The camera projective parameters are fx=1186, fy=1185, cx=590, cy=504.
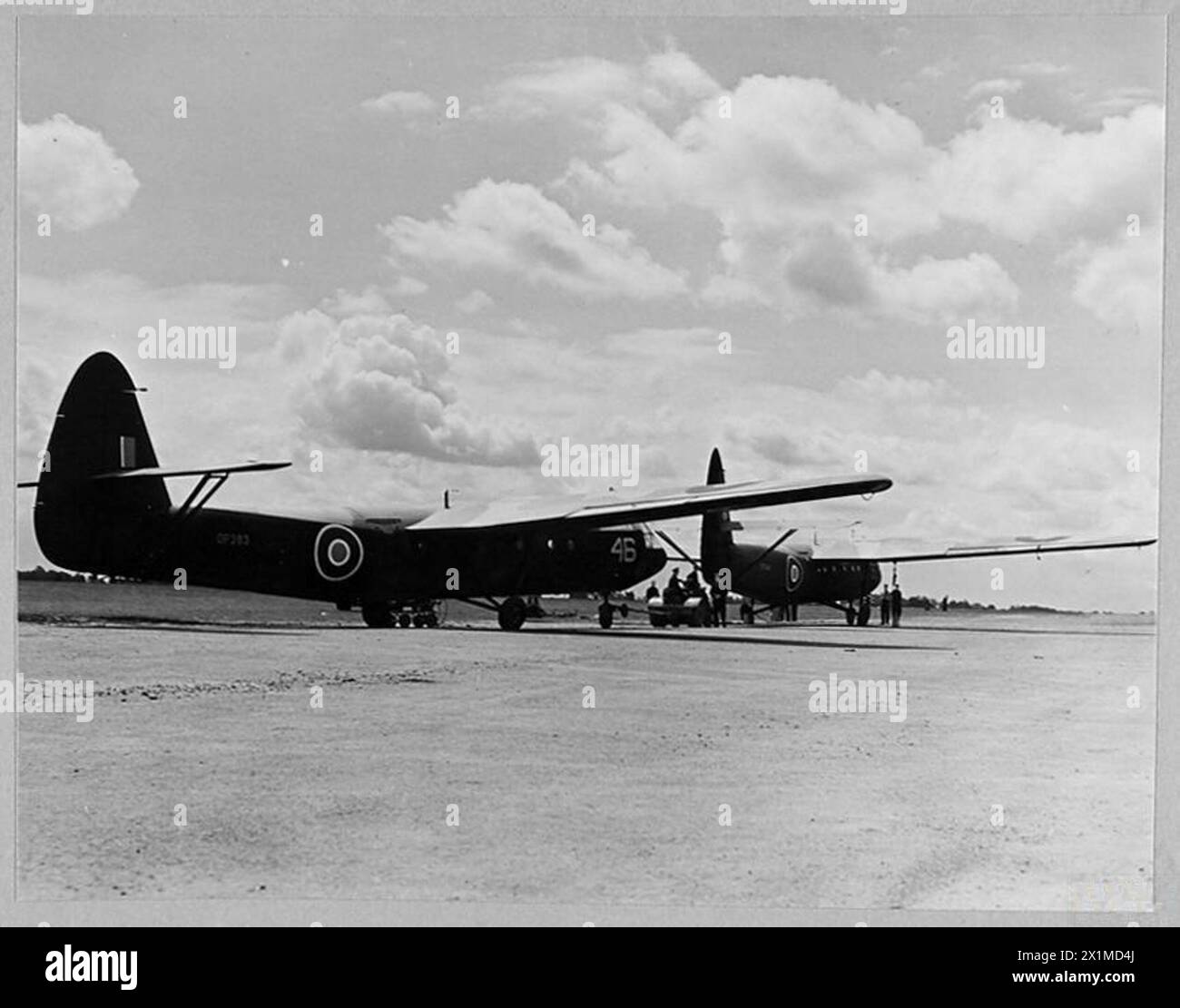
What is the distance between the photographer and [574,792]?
9.45 meters

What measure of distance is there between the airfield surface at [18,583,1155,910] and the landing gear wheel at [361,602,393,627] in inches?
463

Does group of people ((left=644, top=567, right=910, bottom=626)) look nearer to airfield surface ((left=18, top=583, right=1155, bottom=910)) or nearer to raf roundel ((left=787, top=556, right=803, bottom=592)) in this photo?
raf roundel ((left=787, top=556, right=803, bottom=592))

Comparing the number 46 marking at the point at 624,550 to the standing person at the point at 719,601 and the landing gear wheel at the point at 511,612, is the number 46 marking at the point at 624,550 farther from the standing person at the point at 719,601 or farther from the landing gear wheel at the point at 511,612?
the standing person at the point at 719,601

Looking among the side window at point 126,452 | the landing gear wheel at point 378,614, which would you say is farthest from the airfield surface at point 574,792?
the landing gear wheel at point 378,614

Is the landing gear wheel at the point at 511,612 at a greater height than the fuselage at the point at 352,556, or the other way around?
the fuselage at the point at 352,556

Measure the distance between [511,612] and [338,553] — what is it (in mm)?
4399

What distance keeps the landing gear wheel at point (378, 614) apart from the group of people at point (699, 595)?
1136cm

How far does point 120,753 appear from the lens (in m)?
10.3

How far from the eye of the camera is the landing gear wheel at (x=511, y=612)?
27.3 meters

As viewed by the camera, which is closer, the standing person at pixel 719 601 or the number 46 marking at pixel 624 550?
the number 46 marking at pixel 624 550

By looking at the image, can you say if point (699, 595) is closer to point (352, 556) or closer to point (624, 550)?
point (624, 550)

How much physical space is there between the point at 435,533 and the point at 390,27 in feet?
54.3

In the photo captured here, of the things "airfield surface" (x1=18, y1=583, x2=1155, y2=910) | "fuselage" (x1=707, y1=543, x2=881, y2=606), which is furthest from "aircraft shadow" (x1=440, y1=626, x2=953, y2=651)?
"fuselage" (x1=707, y1=543, x2=881, y2=606)
